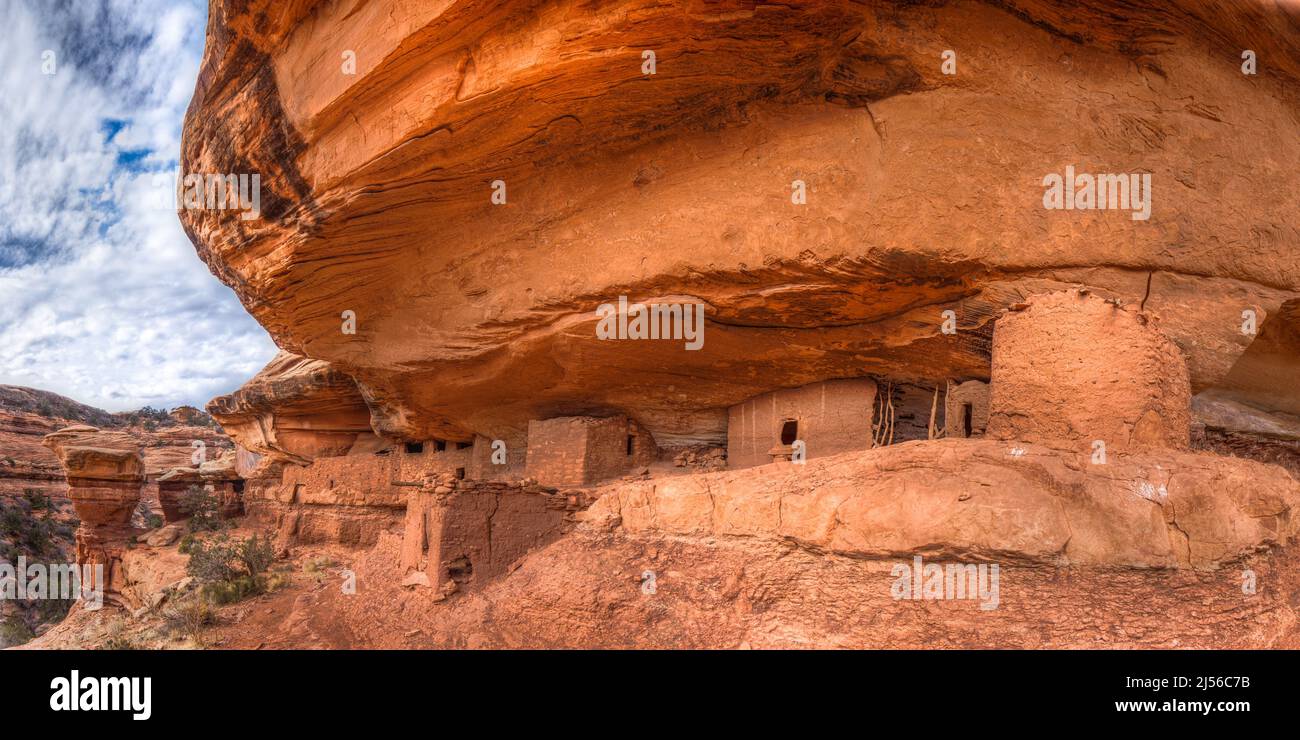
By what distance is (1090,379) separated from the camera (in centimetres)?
501

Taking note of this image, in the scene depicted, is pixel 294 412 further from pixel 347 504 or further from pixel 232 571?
pixel 232 571

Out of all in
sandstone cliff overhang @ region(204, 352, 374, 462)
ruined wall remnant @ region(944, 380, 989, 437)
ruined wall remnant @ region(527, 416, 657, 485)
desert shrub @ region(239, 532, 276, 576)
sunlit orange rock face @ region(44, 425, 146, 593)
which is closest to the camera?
ruined wall remnant @ region(944, 380, 989, 437)

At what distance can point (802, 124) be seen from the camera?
6.41 metres

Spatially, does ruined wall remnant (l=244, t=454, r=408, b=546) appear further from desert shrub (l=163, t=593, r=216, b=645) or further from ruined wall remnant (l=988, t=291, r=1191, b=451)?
ruined wall remnant (l=988, t=291, r=1191, b=451)

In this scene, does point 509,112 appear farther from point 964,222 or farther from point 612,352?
point 964,222

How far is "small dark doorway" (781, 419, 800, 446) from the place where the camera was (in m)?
8.53

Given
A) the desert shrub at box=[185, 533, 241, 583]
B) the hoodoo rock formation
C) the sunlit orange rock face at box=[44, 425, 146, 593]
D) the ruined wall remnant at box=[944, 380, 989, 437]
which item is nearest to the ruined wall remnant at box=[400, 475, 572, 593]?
the hoodoo rock formation

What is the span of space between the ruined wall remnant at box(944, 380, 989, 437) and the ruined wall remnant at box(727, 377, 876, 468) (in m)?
0.84

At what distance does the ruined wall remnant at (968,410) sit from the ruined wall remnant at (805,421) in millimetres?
843

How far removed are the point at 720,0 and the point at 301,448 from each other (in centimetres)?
1229

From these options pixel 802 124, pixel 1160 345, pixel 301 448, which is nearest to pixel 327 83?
pixel 802 124

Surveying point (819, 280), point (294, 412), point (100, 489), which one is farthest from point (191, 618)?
point (100, 489)

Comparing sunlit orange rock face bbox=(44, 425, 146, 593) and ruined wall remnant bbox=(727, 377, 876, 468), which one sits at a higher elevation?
ruined wall remnant bbox=(727, 377, 876, 468)

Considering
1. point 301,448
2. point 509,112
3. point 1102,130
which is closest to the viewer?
point 1102,130
